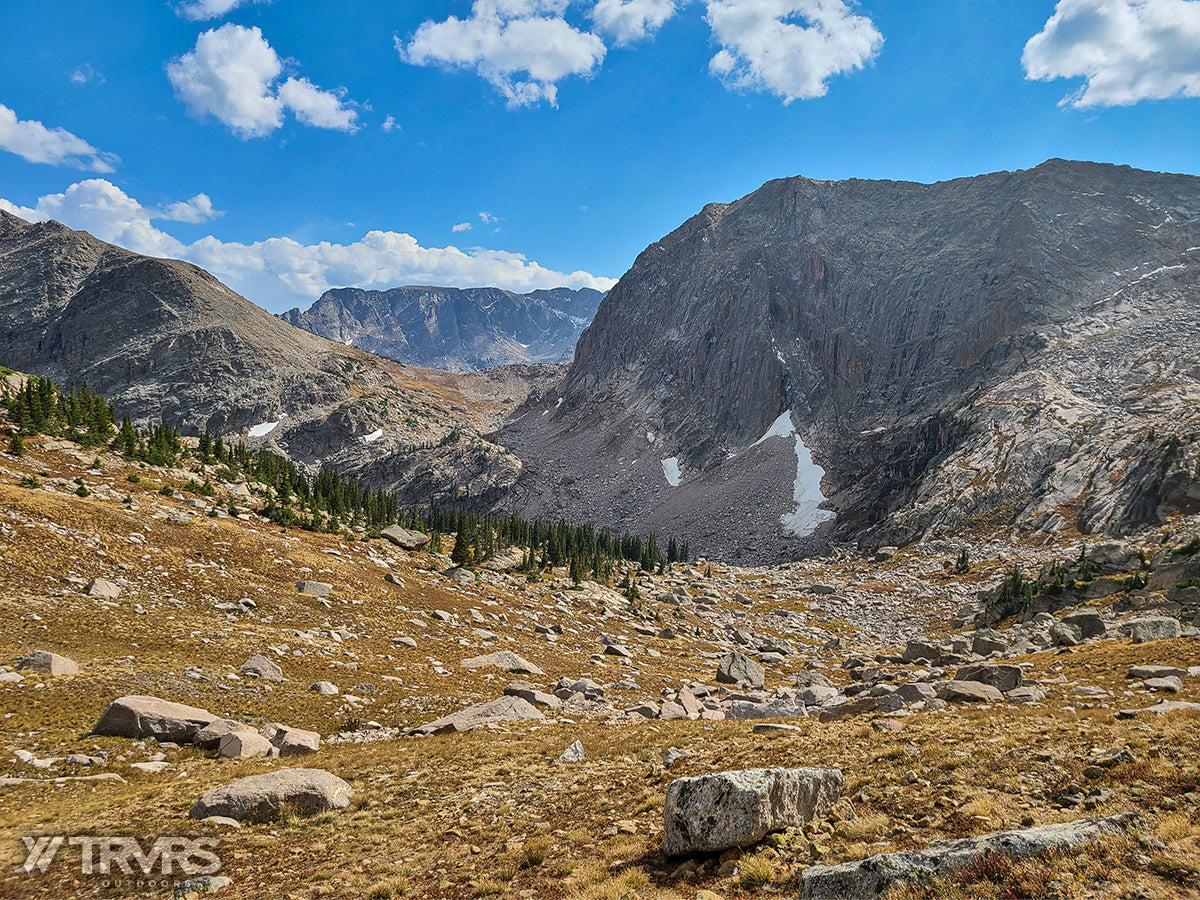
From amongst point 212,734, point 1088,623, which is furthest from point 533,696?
point 1088,623

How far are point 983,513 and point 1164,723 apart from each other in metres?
109

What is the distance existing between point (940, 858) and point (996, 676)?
78.1 ft

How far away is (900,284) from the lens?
630 ft

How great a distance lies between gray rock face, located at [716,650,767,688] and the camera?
40.0m

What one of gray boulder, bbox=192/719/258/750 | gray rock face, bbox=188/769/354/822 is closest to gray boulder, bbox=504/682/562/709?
gray boulder, bbox=192/719/258/750

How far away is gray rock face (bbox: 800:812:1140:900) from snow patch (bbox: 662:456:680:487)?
6840 inches

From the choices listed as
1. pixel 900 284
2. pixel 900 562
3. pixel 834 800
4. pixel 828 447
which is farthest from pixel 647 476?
pixel 834 800

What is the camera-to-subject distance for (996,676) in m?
26.1

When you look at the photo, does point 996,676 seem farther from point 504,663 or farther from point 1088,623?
point 504,663

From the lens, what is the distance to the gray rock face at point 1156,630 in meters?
31.1

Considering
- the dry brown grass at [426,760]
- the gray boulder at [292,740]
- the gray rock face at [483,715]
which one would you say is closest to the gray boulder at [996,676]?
the dry brown grass at [426,760]

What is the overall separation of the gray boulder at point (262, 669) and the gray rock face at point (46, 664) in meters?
5.99

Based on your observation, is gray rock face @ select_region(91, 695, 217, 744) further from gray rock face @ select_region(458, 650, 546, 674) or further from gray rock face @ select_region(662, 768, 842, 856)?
gray rock face @ select_region(662, 768, 842, 856)

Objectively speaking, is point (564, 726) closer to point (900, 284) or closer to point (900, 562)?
point (900, 562)
